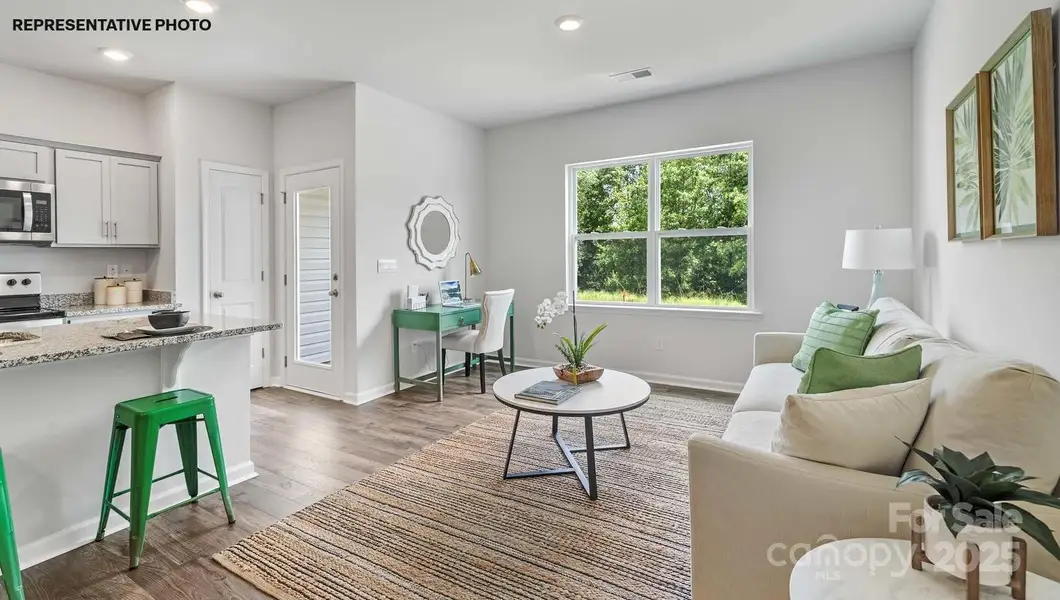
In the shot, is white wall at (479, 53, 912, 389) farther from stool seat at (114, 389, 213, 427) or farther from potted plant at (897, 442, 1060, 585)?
stool seat at (114, 389, 213, 427)

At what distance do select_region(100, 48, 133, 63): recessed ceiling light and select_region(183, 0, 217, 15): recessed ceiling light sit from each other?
101cm

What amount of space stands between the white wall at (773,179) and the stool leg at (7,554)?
4154mm

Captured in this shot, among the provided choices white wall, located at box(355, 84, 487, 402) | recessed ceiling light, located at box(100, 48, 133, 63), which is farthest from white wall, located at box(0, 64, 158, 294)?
white wall, located at box(355, 84, 487, 402)

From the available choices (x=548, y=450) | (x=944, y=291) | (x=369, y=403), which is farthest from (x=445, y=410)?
(x=944, y=291)

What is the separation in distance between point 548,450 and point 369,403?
184 cm

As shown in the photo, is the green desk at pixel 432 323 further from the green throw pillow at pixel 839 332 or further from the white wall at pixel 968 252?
the white wall at pixel 968 252

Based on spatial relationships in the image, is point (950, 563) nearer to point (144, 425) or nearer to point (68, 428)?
point (144, 425)

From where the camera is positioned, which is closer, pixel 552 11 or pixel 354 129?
pixel 552 11

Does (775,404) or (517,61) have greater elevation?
(517,61)

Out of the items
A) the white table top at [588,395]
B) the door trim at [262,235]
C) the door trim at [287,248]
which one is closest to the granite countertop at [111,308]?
the door trim at [262,235]

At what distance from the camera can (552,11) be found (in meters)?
2.97

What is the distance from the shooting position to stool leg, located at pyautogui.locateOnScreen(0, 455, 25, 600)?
155cm

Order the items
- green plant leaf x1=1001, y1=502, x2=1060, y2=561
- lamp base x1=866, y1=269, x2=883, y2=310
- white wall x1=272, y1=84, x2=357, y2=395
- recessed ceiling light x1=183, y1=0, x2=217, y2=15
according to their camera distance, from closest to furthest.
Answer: green plant leaf x1=1001, y1=502, x2=1060, y2=561, recessed ceiling light x1=183, y1=0, x2=217, y2=15, lamp base x1=866, y1=269, x2=883, y2=310, white wall x1=272, y1=84, x2=357, y2=395

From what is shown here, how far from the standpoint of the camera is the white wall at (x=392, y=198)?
422 cm
